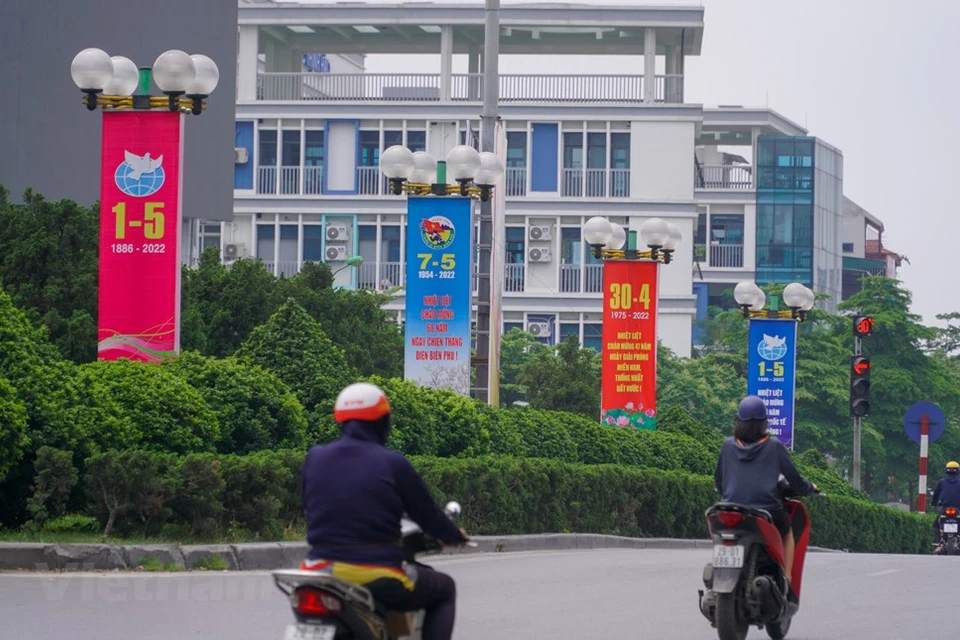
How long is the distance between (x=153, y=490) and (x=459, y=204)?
10.1m

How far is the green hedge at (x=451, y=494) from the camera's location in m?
13.7

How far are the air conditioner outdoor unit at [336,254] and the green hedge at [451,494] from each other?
34.1 meters

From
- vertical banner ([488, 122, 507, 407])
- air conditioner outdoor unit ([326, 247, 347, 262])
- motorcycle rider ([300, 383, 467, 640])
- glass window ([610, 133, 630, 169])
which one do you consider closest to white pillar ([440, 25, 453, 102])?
glass window ([610, 133, 630, 169])

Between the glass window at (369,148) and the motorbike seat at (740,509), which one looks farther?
the glass window at (369,148)

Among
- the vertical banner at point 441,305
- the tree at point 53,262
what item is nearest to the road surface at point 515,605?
the vertical banner at point 441,305

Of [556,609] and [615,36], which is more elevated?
[615,36]

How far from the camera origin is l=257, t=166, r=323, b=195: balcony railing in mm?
60312

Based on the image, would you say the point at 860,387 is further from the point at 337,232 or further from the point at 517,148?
the point at 337,232

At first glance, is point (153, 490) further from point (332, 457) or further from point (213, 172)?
point (213, 172)

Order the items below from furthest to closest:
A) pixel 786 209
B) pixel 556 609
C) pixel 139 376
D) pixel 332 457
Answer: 1. pixel 786 209
2. pixel 139 376
3. pixel 556 609
4. pixel 332 457

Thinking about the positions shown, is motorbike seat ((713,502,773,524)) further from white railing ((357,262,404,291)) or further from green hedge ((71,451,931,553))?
white railing ((357,262,404,291))

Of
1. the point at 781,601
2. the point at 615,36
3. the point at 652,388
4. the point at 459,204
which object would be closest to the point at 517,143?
the point at 615,36

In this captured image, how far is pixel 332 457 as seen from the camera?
270 inches

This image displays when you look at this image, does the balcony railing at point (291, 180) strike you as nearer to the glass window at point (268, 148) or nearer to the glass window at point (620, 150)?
the glass window at point (268, 148)
